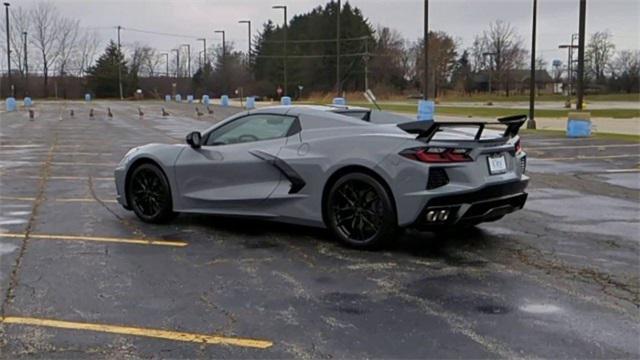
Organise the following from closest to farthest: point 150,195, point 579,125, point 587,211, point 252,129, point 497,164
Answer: point 497,164, point 252,129, point 150,195, point 587,211, point 579,125

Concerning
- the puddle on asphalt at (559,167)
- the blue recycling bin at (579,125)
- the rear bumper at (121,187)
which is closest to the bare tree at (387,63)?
the blue recycling bin at (579,125)

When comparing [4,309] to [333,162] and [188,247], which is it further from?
[333,162]

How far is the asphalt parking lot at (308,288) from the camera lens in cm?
397

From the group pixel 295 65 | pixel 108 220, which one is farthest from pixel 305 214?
pixel 295 65

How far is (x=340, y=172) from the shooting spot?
6.27 metres

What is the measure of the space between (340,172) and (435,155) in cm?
93

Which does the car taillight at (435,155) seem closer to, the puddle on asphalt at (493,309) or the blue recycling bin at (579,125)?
the puddle on asphalt at (493,309)

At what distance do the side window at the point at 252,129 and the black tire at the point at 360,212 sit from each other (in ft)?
3.16

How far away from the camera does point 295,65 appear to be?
92.8 meters

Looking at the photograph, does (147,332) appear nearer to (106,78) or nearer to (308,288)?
(308,288)

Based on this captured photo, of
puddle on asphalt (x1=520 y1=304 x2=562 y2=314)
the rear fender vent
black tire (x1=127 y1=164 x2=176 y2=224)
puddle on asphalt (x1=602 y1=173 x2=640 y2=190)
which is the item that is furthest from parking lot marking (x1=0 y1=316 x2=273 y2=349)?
puddle on asphalt (x1=602 y1=173 x2=640 y2=190)

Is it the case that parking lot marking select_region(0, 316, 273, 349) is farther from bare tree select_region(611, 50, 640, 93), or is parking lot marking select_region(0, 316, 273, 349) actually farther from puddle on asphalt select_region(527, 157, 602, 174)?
bare tree select_region(611, 50, 640, 93)

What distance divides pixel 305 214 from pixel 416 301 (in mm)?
2011

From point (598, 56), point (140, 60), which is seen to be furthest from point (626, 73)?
point (140, 60)
